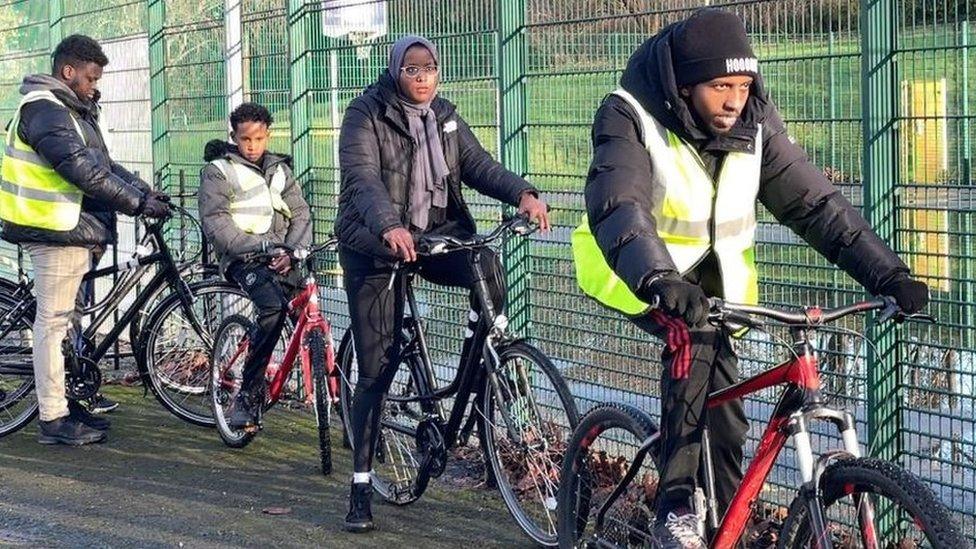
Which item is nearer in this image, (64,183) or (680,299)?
→ (680,299)

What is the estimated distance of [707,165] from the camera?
4.88 metres

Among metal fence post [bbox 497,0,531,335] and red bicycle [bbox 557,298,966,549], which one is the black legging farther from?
red bicycle [bbox 557,298,966,549]

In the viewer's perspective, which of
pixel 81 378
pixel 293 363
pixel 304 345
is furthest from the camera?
pixel 81 378

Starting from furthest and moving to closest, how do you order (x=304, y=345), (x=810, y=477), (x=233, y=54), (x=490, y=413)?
(x=233, y=54), (x=304, y=345), (x=490, y=413), (x=810, y=477)

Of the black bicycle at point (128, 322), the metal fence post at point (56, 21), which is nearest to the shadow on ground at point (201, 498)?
the black bicycle at point (128, 322)

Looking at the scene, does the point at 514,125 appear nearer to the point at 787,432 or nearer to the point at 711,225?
the point at 711,225

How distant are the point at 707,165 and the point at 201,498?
380 cm

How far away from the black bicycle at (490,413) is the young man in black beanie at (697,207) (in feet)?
3.90

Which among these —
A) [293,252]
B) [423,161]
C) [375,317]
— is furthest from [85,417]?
[423,161]

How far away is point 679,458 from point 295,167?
18.8 feet

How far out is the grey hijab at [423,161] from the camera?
6.83m

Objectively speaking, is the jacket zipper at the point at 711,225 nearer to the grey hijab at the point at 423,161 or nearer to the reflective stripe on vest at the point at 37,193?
the grey hijab at the point at 423,161

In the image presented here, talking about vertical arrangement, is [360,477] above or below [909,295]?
below

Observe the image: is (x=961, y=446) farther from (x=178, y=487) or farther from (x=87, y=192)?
(x=87, y=192)
